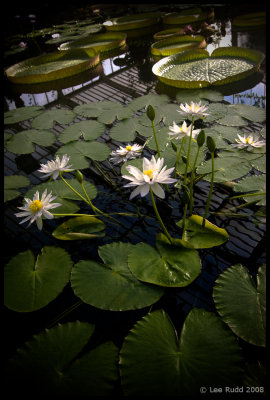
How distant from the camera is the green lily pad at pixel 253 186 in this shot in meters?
1.38

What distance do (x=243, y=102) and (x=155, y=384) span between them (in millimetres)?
2378

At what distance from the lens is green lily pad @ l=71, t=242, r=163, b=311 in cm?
101

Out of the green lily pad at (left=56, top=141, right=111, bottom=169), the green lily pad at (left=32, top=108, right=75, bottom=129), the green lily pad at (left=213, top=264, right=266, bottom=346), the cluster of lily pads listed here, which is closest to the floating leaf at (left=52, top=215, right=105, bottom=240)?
the cluster of lily pads

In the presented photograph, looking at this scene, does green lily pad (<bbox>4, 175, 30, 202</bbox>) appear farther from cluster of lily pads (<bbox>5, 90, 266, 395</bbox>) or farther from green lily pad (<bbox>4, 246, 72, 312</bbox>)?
green lily pad (<bbox>4, 246, 72, 312</bbox>)

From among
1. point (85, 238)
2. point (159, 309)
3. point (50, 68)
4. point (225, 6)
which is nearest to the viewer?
point (159, 309)

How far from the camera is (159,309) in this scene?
3.31 feet

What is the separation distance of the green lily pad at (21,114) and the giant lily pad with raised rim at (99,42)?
75.9 inches

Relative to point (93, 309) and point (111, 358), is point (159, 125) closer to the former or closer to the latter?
point (93, 309)

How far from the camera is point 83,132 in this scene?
2.16 meters

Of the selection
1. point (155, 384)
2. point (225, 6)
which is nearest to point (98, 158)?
point (155, 384)

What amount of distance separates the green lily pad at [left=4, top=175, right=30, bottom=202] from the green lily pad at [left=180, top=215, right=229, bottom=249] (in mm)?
1111

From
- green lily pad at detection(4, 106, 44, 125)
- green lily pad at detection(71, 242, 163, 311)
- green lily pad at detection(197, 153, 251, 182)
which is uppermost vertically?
green lily pad at detection(4, 106, 44, 125)

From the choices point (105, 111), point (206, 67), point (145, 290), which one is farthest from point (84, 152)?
point (206, 67)

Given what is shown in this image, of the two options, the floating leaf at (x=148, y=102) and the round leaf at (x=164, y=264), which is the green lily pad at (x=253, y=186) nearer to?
the round leaf at (x=164, y=264)
